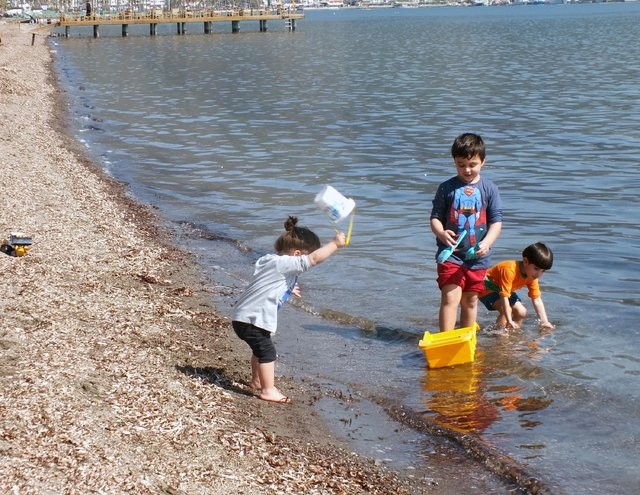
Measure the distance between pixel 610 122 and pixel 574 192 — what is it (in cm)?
951

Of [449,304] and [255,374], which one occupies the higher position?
[449,304]

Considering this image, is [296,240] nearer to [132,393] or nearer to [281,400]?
[281,400]

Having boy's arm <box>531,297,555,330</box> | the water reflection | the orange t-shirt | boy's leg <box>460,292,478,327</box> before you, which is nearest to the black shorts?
the water reflection

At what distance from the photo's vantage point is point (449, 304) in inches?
289

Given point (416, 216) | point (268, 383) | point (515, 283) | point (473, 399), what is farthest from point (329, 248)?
point (416, 216)

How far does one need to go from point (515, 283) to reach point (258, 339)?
9.37ft

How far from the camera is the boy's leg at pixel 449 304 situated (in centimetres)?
726

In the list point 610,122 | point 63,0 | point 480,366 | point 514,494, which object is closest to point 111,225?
point 480,366

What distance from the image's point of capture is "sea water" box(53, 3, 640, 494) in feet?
21.8

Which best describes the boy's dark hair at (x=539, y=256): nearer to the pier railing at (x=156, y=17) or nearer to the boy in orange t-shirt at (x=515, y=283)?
the boy in orange t-shirt at (x=515, y=283)

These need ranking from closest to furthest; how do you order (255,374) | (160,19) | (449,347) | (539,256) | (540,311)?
(255,374)
(449,347)
(539,256)
(540,311)
(160,19)

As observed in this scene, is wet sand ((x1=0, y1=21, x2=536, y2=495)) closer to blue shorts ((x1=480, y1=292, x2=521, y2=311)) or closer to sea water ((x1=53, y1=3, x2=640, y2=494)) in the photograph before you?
sea water ((x1=53, y1=3, x2=640, y2=494))

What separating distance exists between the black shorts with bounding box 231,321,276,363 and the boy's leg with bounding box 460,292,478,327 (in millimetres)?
1947

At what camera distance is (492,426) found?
628 cm
